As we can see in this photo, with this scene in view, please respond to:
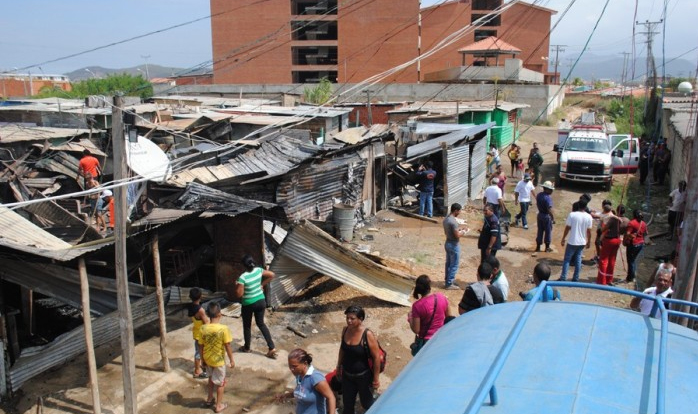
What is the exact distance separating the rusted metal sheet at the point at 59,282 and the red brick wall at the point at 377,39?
46.4 meters

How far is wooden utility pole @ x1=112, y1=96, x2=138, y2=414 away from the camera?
6.00m

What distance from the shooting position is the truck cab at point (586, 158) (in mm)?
19484

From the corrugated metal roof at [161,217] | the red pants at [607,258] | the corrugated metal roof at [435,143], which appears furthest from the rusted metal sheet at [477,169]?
the corrugated metal roof at [161,217]

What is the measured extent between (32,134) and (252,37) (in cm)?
4039

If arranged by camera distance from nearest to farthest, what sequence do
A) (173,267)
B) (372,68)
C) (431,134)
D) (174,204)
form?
(174,204), (173,267), (431,134), (372,68)

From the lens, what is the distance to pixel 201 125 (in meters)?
19.5

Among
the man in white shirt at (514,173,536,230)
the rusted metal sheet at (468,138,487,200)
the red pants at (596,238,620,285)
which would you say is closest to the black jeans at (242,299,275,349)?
the red pants at (596,238,620,285)

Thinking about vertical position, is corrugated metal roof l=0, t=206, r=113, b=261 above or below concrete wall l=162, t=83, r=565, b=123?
below

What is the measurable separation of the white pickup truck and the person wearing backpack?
1608 cm

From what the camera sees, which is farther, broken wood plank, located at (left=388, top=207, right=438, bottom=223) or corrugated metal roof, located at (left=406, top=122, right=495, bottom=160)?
corrugated metal roof, located at (left=406, top=122, right=495, bottom=160)

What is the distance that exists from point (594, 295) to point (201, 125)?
14.2 metres

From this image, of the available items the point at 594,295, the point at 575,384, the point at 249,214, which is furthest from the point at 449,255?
the point at 575,384

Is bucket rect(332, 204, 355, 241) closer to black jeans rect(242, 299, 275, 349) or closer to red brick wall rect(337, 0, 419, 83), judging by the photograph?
black jeans rect(242, 299, 275, 349)

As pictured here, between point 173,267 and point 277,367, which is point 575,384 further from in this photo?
point 173,267
